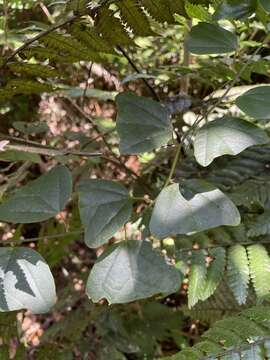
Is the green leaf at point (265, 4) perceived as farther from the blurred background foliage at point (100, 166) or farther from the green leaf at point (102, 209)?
the green leaf at point (102, 209)

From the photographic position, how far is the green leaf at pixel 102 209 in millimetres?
1024

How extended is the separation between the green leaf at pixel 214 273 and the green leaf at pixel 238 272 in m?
0.02

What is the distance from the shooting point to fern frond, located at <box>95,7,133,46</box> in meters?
1.14

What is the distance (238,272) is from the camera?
3.93 ft

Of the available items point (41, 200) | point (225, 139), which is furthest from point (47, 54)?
point (225, 139)

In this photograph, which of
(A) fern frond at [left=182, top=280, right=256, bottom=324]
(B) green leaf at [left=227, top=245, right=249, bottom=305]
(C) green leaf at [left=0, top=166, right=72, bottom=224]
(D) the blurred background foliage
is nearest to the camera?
(C) green leaf at [left=0, top=166, right=72, bottom=224]

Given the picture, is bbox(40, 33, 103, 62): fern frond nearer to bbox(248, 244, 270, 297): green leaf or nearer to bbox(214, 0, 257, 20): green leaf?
bbox(214, 0, 257, 20): green leaf

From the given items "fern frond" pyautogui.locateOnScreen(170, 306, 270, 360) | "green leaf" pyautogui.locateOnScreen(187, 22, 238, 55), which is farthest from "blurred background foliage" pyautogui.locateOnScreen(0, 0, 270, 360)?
"fern frond" pyautogui.locateOnScreen(170, 306, 270, 360)

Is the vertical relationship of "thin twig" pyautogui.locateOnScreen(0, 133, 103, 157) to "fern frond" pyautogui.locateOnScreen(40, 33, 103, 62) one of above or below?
below

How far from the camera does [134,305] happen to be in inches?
84.6

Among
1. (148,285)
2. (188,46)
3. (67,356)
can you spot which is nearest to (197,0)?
(188,46)

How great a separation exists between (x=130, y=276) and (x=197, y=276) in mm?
284

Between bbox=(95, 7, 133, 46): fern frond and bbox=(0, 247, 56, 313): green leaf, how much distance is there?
485 mm

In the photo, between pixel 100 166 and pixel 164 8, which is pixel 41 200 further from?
pixel 100 166
